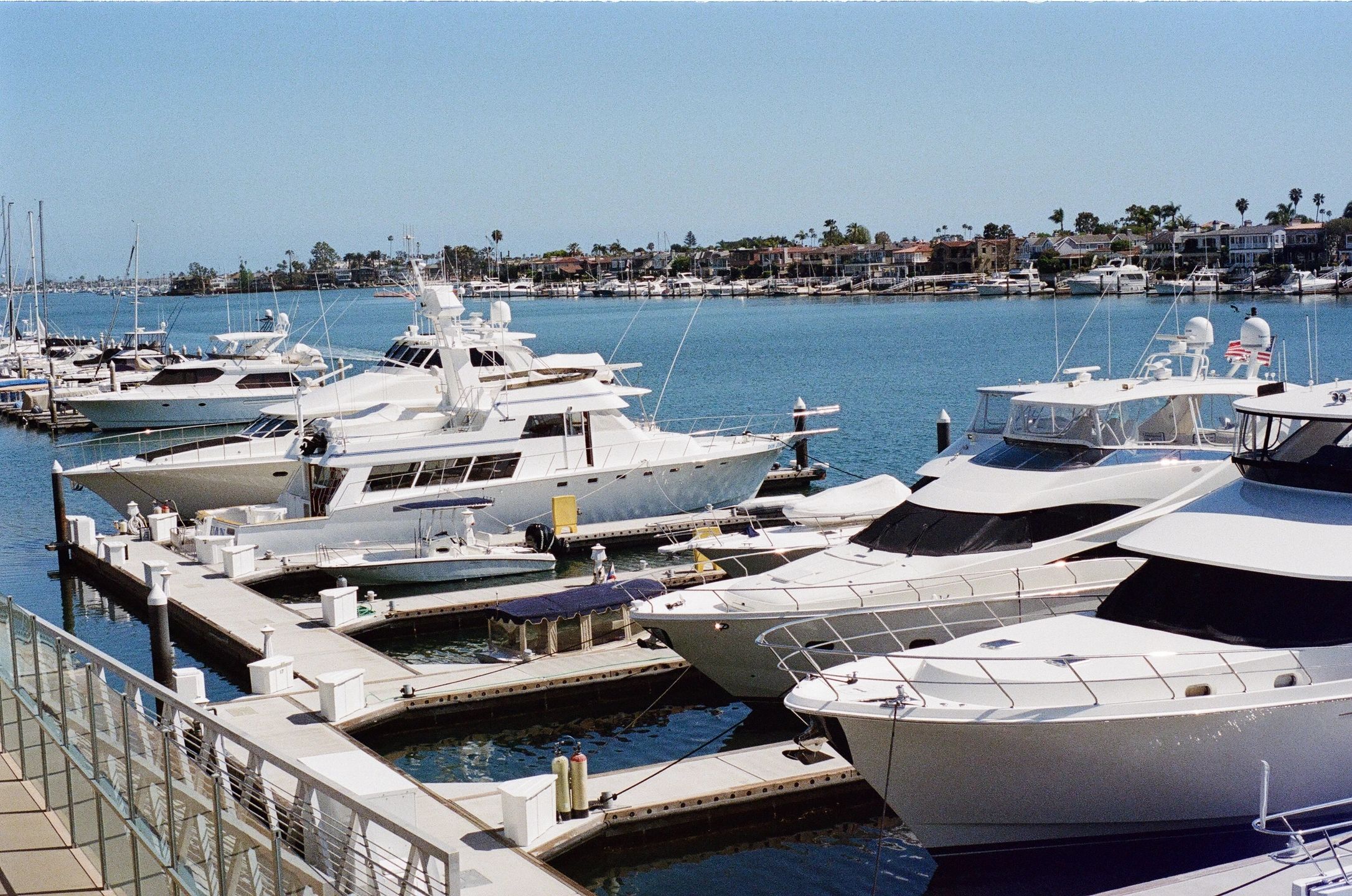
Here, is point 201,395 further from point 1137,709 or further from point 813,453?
point 1137,709

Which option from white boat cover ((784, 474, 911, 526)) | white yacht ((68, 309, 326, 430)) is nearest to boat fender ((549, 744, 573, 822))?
white boat cover ((784, 474, 911, 526))

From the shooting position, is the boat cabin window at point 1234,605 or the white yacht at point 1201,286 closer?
the boat cabin window at point 1234,605

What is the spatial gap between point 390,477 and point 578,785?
579 inches

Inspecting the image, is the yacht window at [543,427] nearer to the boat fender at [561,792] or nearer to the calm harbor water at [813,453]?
the calm harbor water at [813,453]

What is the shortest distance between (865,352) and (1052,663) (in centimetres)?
7327

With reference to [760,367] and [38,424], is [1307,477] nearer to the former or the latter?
[38,424]

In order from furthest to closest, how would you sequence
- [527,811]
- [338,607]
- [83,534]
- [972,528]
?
[83,534] → [338,607] → [972,528] → [527,811]

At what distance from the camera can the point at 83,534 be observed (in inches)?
1089

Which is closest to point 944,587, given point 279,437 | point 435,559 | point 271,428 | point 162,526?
point 435,559

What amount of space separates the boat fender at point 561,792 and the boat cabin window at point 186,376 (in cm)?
4351

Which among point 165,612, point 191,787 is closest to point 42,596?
point 165,612

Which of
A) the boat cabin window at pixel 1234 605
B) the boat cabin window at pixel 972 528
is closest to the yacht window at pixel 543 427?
the boat cabin window at pixel 972 528

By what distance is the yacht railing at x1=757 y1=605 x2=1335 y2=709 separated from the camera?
11719mm

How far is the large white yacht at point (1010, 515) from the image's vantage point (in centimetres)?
1634
